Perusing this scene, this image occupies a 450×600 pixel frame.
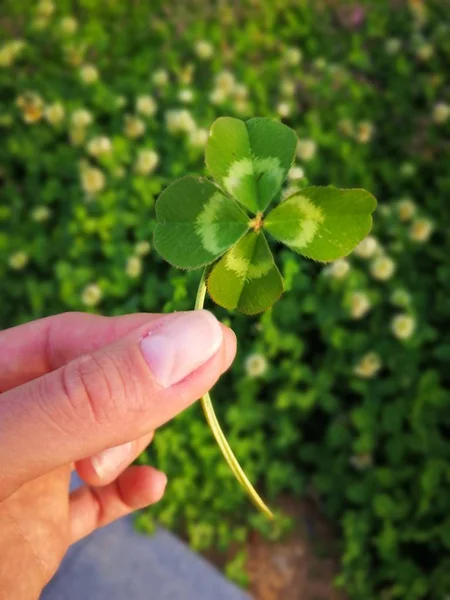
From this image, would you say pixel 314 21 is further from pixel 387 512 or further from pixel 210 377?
pixel 210 377

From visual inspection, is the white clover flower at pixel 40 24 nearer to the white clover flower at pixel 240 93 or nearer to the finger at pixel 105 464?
the white clover flower at pixel 240 93

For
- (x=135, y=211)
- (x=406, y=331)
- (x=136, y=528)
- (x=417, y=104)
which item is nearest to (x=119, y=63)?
(x=135, y=211)

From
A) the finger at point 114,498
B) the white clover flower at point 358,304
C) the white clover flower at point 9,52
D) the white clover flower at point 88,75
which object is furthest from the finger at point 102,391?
the white clover flower at point 9,52

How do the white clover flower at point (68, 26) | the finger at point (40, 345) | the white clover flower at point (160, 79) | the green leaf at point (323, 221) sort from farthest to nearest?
the white clover flower at point (68, 26)
the white clover flower at point (160, 79)
the finger at point (40, 345)
the green leaf at point (323, 221)

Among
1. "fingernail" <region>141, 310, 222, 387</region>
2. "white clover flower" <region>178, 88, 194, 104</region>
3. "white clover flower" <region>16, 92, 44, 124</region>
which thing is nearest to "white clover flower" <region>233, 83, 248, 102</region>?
"white clover flower" <region>178, 88, 194, 104</region>

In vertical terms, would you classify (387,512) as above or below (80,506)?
below

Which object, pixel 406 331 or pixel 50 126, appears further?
pixel 50 126

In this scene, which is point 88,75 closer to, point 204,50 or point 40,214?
point 204,50
